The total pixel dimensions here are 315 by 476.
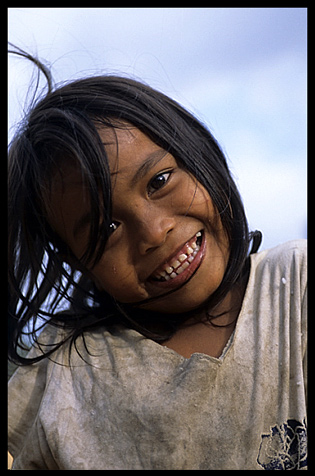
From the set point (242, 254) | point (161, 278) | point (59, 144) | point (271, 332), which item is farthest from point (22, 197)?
point (271, 332)

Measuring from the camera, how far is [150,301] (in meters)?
1.42

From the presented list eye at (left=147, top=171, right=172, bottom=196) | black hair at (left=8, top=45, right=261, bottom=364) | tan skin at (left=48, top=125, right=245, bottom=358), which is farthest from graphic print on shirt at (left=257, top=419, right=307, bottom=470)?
eye at (left=147, top=171, right=172, bottom=196)

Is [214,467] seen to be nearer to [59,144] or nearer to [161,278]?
[161,278]

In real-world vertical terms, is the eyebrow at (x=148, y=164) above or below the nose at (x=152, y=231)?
above

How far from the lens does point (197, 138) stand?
149 centimetres

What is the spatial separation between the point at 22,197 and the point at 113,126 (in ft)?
1.11

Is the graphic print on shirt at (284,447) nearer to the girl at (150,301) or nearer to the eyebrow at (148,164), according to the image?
the girl at (150,301)

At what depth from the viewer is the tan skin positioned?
1.29m

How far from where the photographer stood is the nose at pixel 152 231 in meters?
1.28

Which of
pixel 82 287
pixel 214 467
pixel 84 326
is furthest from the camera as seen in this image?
pixel 82 287

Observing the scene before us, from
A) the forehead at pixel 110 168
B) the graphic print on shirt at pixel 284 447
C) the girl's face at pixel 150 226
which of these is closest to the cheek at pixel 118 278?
the girl's face at pixel 150 226

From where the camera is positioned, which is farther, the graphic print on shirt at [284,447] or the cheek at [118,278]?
the cheek at [118,278]

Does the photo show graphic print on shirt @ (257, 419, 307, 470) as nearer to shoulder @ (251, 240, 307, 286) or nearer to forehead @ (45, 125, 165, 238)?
shoulder @ (251, 240, 307, 286)
